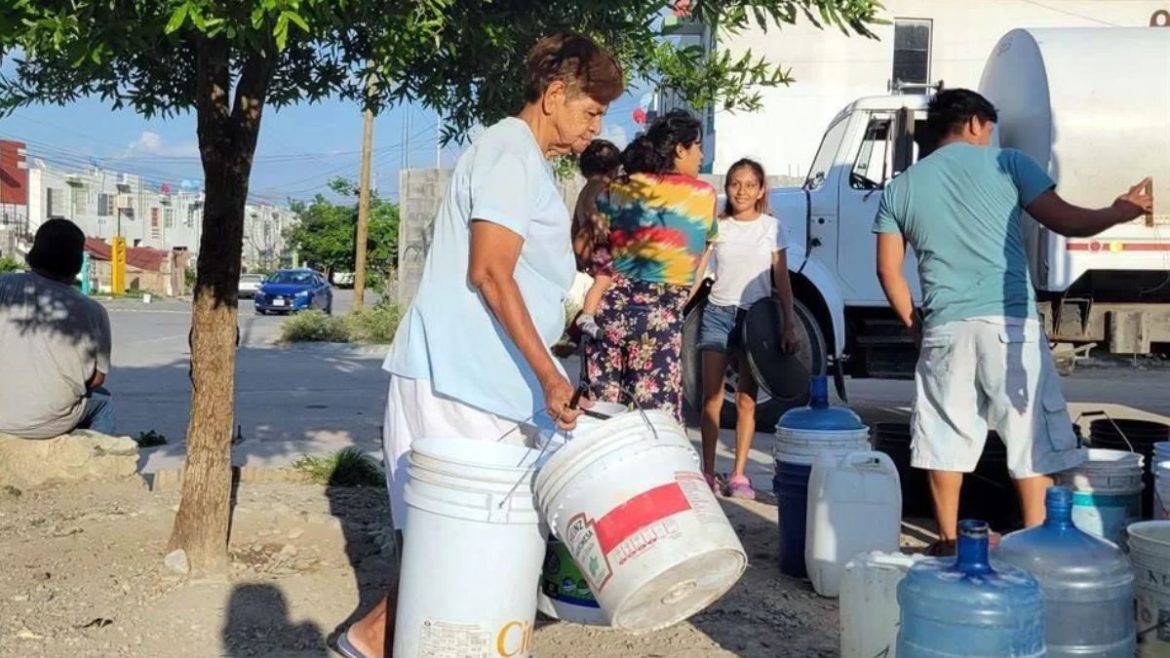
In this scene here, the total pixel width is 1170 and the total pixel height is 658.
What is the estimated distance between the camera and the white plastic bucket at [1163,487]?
4.11 m

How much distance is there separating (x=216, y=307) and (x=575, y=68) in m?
2.00

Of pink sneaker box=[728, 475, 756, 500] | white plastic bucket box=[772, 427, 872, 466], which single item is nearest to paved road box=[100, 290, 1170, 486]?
pink sneaker box=[728, 475, 756, 500]

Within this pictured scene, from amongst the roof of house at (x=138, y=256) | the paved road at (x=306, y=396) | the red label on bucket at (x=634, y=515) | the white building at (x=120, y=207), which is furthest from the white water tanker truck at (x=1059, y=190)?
the white building at (x=120, y=207)

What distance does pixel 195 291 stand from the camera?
471cm

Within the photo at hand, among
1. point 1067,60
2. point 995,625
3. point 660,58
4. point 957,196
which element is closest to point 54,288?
point 660,58

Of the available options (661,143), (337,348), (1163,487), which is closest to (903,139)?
(661,143)

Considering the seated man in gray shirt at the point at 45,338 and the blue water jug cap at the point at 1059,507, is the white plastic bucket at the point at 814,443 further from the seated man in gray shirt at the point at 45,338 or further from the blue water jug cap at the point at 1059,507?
the seated man in gray shirt at the point at 45,338

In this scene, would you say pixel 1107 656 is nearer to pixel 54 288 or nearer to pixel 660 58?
pixel 660 58

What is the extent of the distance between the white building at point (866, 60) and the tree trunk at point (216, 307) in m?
23.8

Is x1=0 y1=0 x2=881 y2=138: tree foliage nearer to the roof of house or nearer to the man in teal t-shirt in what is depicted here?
the man in teal t-shirt

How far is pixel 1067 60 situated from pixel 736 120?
63.7 feet

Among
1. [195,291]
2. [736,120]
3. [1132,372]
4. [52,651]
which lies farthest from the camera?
[736,120]

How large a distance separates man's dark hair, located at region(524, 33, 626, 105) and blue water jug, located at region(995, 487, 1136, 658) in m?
1.57

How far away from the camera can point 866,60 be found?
92.5ft
